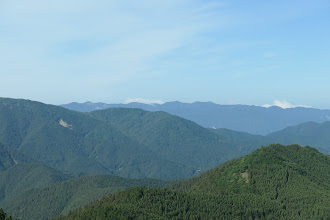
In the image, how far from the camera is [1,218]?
122 metres

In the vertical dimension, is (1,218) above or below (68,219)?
above

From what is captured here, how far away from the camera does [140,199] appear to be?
198m

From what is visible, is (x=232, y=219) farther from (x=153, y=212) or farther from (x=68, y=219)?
(x=68, y=219)

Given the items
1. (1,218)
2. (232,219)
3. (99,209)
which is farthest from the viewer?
(232,219)

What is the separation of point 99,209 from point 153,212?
2764cm

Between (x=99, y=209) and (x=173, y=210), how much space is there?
1578 inches

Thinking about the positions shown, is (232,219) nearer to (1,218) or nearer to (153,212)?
(153,212)

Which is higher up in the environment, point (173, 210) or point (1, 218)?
point (1, 218)

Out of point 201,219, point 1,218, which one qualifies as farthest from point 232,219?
point 1,218

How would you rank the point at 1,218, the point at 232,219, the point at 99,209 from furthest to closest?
the point at 232,219
the point at 99,209
the point at 1,218

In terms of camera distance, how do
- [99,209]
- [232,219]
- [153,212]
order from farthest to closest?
[232,219] < [153,212] < [99,209]

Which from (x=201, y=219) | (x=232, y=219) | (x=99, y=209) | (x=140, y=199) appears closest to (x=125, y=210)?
(x=99, y=209)

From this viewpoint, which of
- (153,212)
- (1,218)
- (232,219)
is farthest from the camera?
(232,219)

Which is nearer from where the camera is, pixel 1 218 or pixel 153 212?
pixel 1 218
